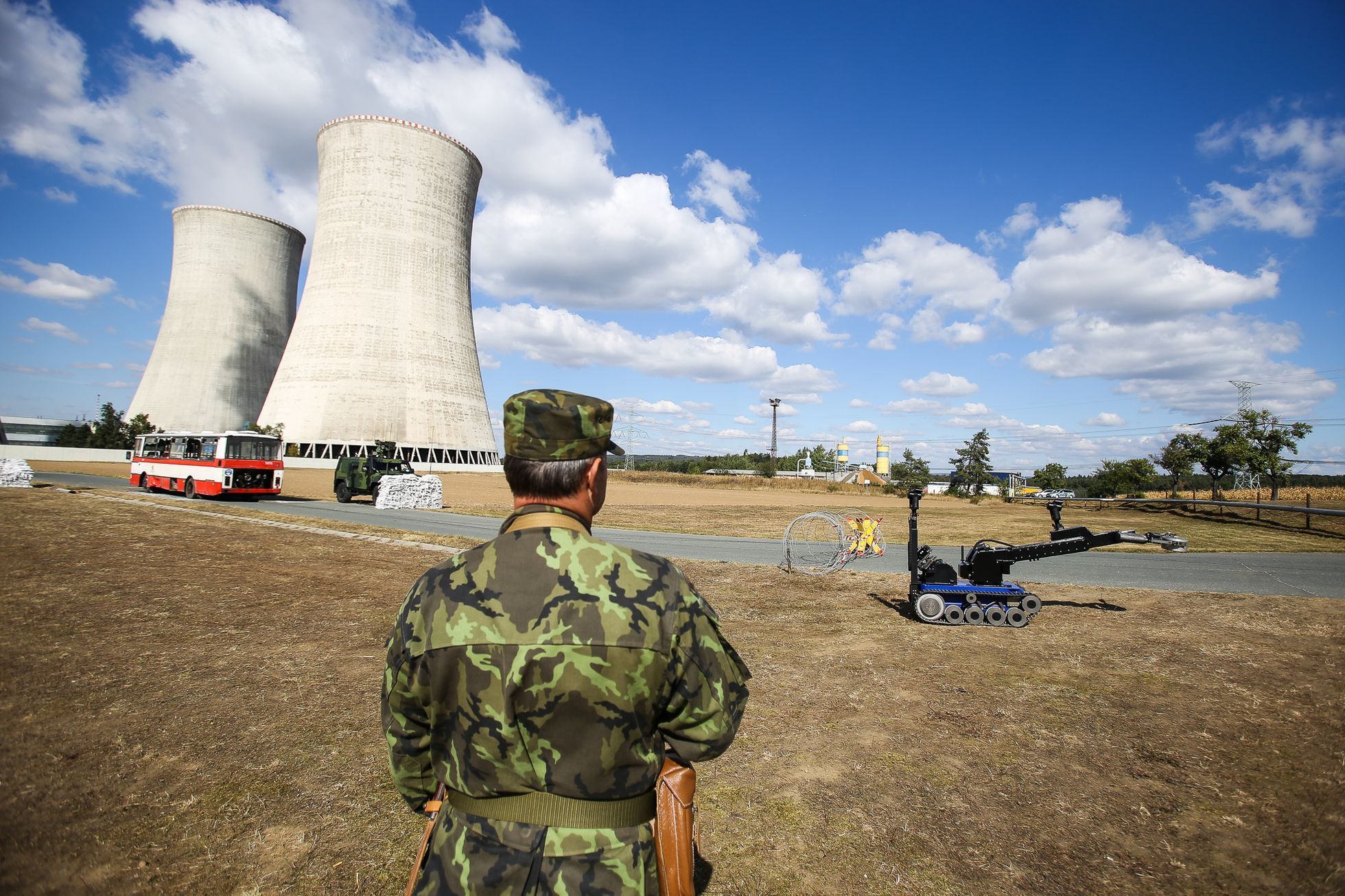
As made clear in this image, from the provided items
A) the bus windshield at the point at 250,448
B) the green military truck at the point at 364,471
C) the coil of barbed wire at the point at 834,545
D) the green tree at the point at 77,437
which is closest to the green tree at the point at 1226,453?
the coil of barbed wire at the point at 834,545

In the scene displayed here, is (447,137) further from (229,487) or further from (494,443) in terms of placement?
(229,487)

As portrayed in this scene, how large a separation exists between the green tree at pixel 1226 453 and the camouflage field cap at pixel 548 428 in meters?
40.7

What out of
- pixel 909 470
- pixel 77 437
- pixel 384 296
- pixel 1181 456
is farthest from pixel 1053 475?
pixel 77 437

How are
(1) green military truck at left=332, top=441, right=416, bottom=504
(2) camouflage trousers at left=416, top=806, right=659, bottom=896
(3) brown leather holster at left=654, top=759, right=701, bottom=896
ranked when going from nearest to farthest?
(2) camouflage trousers at left=416, top=806, right=659, bottom=896 < (3) brown leather holster at left=654, top=759, right=701, bottom=896 < (1) green military truck at left=332, top=441, right=416, bottom=504

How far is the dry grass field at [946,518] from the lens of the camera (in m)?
18.7

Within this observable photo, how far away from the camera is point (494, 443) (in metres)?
55.3

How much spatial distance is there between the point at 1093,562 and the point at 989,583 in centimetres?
756

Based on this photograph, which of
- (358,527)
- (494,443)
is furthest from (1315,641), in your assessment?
(494,443)

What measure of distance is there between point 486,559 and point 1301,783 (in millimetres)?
4993

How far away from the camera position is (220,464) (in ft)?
74.3

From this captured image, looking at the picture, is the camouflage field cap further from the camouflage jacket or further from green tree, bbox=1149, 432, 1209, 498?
green tree, bbox=1149, 432, 1209, 498

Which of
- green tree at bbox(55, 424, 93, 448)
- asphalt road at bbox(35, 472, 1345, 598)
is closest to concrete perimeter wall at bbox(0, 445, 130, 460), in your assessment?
green tree at bbox(55, 424, 93, 448)

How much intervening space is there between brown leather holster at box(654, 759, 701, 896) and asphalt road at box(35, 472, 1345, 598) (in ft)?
35.0

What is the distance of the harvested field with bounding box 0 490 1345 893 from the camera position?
10.1ft
